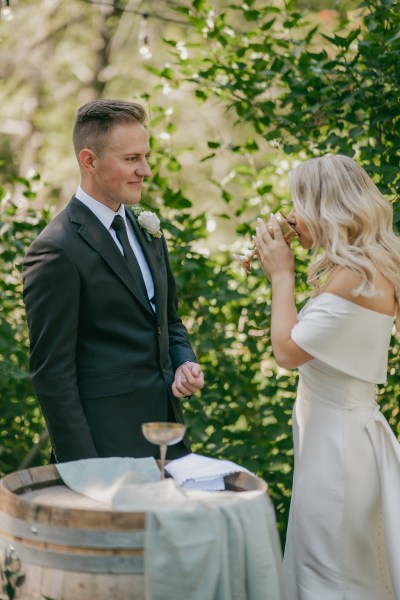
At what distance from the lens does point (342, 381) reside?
3166 mm

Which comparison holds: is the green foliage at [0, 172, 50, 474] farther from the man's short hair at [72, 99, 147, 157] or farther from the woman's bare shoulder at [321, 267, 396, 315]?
the woman's bare shoulder at [321, 267, 396, 315]

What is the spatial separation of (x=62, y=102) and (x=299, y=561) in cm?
1101

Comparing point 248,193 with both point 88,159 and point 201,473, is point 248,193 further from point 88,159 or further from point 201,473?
point 201,473

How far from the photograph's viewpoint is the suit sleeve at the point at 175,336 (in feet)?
11.7

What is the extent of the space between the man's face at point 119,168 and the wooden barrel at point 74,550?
125 cm

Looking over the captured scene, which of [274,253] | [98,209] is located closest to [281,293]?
[274,253]

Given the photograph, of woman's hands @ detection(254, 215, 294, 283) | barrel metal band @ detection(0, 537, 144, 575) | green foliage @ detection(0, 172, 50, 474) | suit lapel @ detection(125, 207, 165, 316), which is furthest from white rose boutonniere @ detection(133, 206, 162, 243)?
green foliage @ detection(0, 172, 50, 474)

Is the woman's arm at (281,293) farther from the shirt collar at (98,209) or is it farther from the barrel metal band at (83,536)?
the barrel metal band at (83,536)

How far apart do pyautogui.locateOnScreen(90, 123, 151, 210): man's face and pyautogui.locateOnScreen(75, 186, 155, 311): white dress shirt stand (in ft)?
0.09

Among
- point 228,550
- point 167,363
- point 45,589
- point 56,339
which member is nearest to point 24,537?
point 45,589

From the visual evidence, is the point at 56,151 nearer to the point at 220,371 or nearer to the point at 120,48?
the point at 120,48

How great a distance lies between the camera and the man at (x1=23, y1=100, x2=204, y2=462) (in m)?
3.06

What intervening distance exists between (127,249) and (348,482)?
1.10 m

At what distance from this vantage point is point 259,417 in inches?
191
